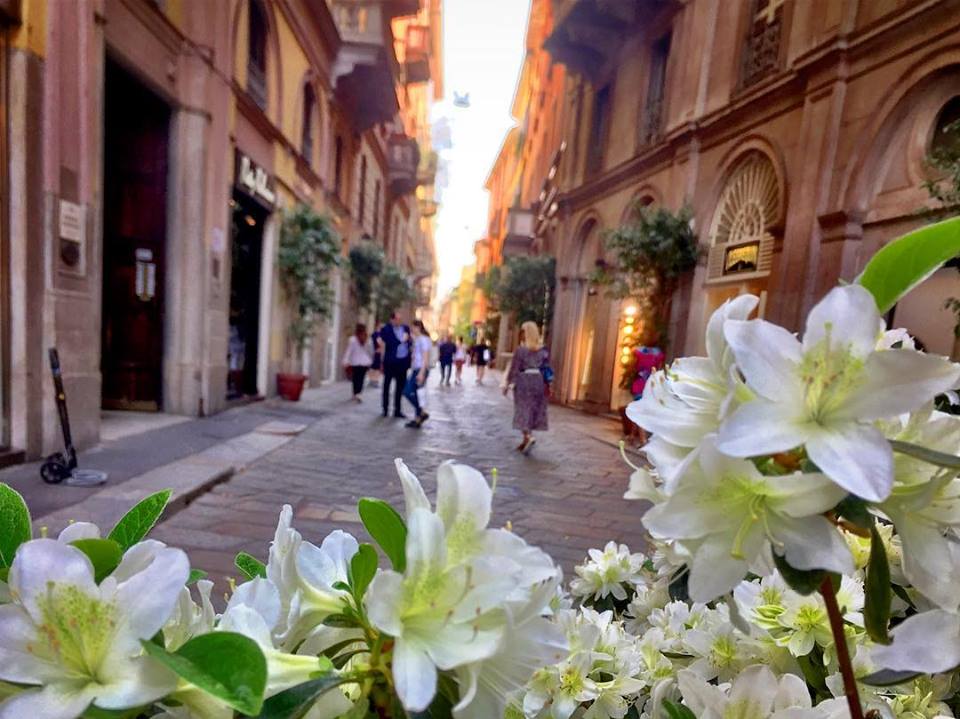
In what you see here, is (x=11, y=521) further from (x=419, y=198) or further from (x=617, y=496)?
(x=419, y=198)

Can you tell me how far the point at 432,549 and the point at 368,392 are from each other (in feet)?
44.5

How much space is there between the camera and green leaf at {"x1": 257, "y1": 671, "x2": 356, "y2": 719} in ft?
1.29

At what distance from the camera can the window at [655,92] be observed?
11250 millimetres

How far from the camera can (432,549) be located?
1.37ft

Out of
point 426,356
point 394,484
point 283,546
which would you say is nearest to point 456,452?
point 394,484

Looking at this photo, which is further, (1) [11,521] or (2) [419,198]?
(2) [419,198]

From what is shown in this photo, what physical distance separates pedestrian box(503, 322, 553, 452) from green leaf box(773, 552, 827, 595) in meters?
6.75

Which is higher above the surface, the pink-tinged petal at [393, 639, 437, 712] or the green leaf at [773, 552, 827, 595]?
the green leaf at [773, 552, 827, 595]

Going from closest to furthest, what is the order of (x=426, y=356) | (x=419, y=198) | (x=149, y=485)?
(x=149, y=485) → (x=426, y=356) → (x=419, y=198)

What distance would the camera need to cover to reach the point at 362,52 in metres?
12.4

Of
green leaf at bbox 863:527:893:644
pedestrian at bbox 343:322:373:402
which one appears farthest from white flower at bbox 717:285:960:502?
pedestrian at bbox 343:322:373:402

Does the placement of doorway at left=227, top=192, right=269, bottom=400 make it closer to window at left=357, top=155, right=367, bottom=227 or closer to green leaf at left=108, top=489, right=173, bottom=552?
window at left=357, top=155, right=367, bottom=227

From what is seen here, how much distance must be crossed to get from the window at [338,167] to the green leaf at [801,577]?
47.5 ft

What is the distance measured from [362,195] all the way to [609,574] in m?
17.7
